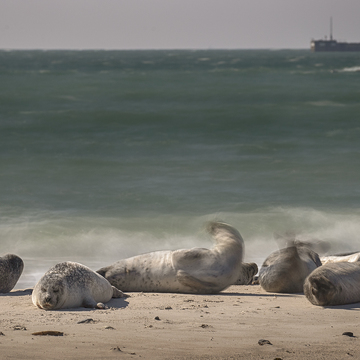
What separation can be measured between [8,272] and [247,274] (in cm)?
255

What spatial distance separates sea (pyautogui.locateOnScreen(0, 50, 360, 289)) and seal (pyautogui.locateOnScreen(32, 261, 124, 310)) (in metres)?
1.88

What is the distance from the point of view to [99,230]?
9844 millimetres

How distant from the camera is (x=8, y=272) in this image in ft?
19.6

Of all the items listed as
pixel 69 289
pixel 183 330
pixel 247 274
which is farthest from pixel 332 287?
pixel 69 289

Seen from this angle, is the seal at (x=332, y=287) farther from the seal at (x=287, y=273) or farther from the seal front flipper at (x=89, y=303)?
the seal front flipper at (x=89, y=303)

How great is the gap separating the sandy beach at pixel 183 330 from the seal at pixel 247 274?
1271 millimetres

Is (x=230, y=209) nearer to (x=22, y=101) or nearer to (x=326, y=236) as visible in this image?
(x=326, y=236)

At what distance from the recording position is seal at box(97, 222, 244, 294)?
18.7ft

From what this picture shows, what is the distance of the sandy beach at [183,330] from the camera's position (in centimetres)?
346

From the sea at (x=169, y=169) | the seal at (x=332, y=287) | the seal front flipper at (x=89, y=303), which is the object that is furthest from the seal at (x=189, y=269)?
the seal front flipper at (x=89, y=303)

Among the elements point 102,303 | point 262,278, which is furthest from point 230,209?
point 102,303

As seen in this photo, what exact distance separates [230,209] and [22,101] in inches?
644

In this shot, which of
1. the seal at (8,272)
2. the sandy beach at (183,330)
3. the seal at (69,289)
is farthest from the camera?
the seal at (8,272)

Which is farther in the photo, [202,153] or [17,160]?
[202,153]
